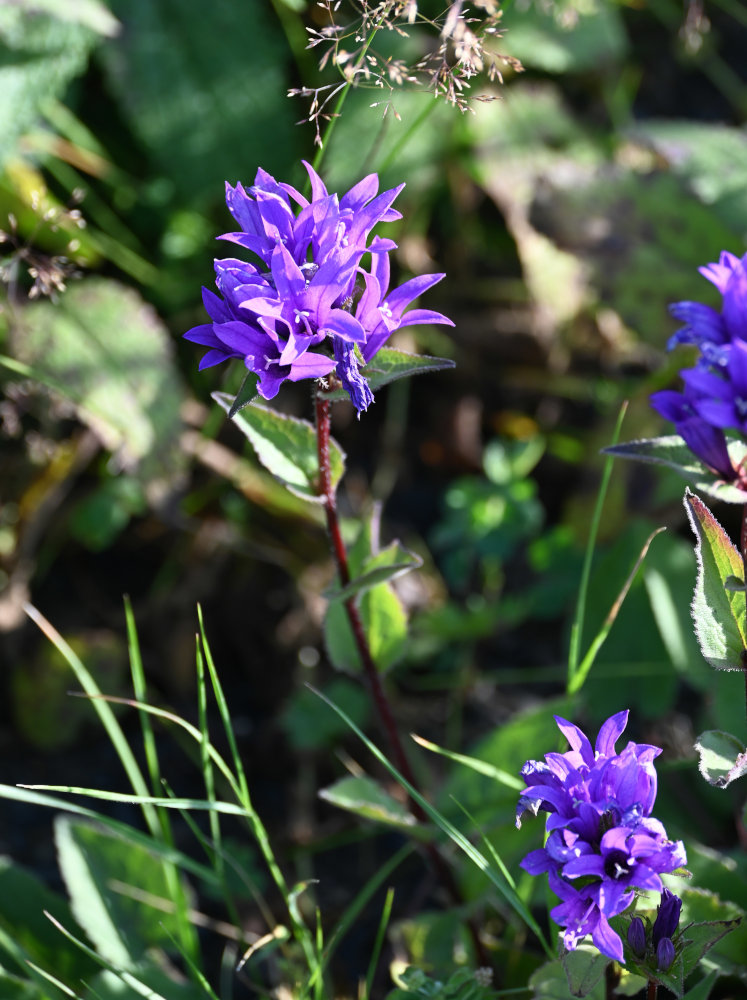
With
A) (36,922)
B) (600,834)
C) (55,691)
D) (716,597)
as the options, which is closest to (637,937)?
(600,834)

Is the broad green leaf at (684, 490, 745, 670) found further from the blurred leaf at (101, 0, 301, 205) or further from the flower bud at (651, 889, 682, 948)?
the blurred leaf at (101, 0, 301, 205)

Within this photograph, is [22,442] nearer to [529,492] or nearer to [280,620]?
[280,620]

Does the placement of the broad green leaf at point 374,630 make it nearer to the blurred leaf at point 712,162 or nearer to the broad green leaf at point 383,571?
the broad green leaf at point 383,571

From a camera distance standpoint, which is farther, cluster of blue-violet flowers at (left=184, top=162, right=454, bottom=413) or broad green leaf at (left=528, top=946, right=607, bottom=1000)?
broad green leaf at (left=528, top=946, right=607, bottom=1000)

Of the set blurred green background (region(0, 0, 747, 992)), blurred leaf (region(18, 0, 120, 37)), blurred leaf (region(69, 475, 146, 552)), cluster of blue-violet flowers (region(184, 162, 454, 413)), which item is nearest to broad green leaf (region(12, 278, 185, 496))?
blurred green background (region(0, 0, 747, 992))

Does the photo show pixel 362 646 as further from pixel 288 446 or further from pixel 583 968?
pixel 583 968

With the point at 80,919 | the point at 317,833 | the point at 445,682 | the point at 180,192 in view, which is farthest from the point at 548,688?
the point at 180,192
